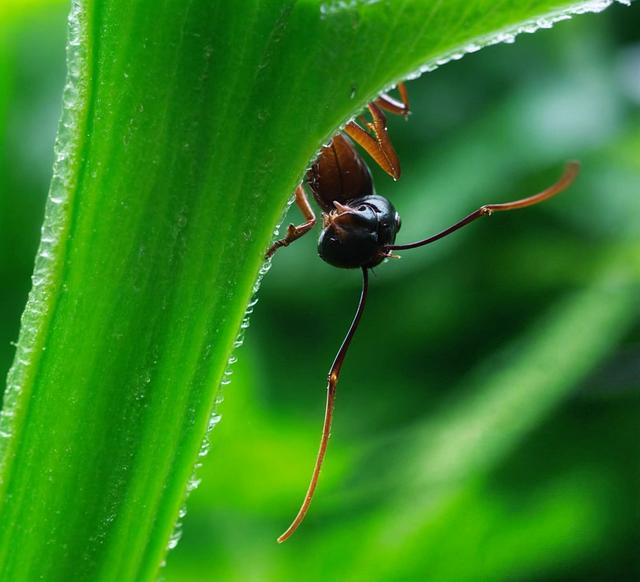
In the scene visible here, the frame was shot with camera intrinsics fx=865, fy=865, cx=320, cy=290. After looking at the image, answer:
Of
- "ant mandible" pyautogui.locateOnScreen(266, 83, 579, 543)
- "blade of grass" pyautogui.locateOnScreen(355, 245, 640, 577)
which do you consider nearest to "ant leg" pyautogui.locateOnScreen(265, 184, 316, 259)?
"ant mandible" pyautogui.locateOnScreen(266, 83, 579, 543)

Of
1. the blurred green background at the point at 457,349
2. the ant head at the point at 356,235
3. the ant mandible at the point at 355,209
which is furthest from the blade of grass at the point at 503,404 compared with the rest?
the ant head at the point at 356,235

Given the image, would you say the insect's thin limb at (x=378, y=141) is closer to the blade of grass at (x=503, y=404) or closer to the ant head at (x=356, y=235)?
the ant head at (x=356, y=235)

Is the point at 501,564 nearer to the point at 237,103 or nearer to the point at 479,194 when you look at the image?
the point at 479,194

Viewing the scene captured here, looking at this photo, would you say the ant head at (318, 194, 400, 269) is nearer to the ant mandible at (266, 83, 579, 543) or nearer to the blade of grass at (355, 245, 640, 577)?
the ant mandible at (266, 83, 579, 543)

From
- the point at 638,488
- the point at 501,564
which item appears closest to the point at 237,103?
the point at 501,564

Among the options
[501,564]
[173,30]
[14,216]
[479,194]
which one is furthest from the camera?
[479,194]

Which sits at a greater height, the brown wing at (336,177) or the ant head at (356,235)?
the brown wing at (336,177)

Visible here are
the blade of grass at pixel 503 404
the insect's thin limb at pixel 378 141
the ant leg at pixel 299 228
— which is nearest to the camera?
the ant leg at pixel 299 228
